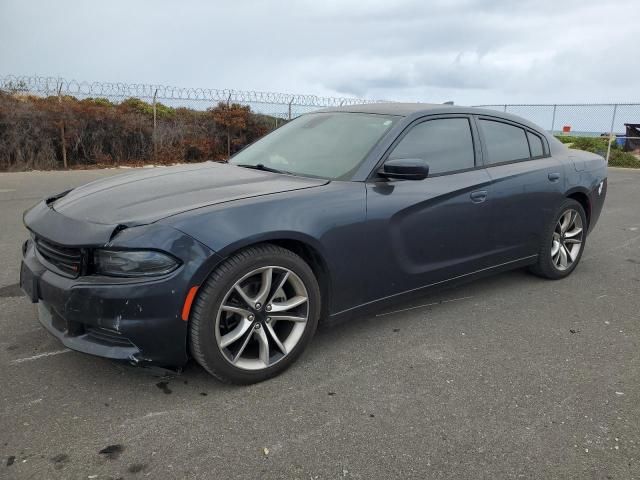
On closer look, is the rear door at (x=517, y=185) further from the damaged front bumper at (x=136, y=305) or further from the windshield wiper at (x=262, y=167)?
the damaged front bumper at (x=136, y=305)

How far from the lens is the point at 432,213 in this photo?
354 cm

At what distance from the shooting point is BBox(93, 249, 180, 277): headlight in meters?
2.55

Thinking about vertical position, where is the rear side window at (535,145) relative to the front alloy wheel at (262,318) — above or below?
above

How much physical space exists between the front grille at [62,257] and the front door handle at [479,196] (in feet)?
8.40

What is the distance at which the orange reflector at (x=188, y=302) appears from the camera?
257 centimetres

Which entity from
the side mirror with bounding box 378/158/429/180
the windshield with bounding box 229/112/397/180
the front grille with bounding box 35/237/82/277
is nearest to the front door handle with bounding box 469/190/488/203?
the side mirror with bounding box 378/158/429/180

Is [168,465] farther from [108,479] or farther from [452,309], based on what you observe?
[452,309]

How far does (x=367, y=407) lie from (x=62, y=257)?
5.61 feet

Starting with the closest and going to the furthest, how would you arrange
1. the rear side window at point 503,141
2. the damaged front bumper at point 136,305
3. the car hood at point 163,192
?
the damaged front bumper at point 136,305 → the car hood at point 163,192 → the rear side window at point 503,141

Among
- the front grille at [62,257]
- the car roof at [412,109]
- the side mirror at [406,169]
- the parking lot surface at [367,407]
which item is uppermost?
the car roof at [412,109]

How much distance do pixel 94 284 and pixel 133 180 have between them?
1.13 m

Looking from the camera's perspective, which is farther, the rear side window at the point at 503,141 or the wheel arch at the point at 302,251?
the rear side window at the point at 503,141

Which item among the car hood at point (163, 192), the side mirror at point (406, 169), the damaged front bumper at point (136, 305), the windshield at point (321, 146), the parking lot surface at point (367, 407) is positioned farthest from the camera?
the windshield at point (321, 146)

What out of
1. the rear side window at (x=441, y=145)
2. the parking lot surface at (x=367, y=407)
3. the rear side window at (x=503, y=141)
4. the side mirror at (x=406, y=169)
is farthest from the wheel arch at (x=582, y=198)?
the side mirror at (x=406, y=169)
